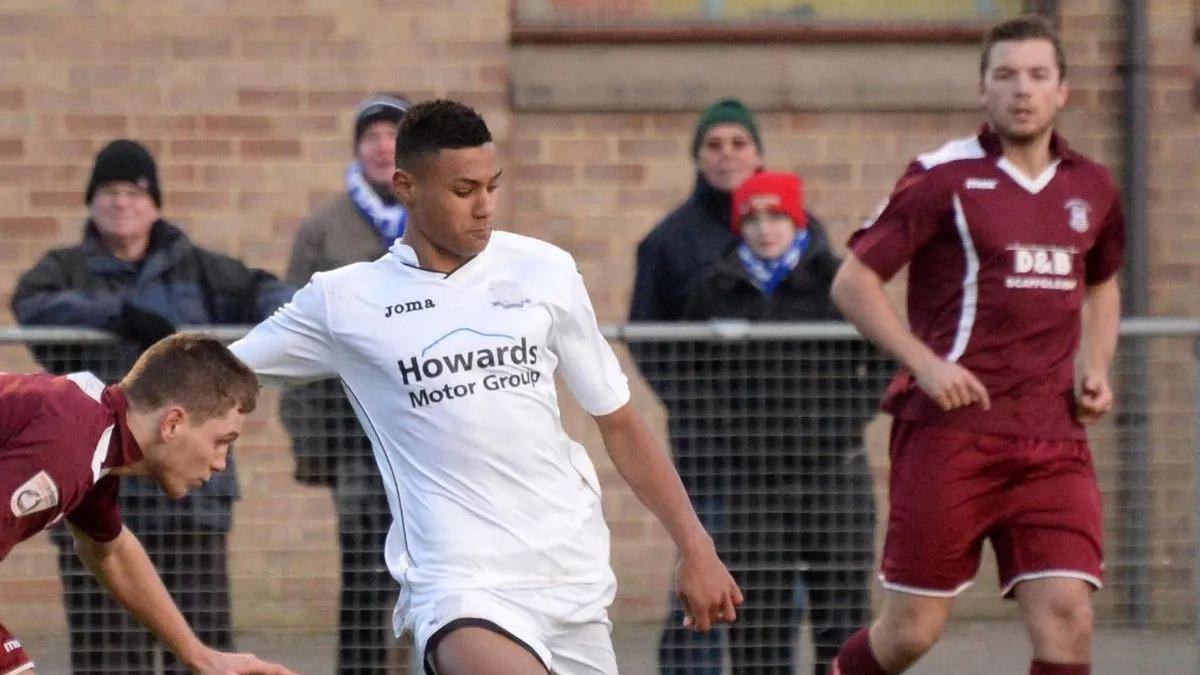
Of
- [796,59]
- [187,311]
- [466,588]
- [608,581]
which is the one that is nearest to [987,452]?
[608,581]

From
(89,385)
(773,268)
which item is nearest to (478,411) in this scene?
(89,385)

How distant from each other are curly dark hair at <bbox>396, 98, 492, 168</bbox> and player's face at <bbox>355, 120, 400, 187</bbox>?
1938mm

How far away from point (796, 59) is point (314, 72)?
6.83ft

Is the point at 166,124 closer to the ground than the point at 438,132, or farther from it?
farther from it

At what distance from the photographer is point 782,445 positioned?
6.67 metres

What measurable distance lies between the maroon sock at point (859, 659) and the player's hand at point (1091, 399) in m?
0.89

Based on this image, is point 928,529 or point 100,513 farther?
point 928,529

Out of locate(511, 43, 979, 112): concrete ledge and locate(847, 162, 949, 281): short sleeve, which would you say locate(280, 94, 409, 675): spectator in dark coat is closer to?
locate(847, 162, 949, 281): short sleeve

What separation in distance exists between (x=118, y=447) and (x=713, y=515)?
283 cm

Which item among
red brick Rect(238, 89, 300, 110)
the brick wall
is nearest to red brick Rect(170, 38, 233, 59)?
the brick wall

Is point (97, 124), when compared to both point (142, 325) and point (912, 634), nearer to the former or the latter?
point (142, 325)

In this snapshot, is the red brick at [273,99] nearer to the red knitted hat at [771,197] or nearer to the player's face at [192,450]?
the red knitted hat at [771,197]

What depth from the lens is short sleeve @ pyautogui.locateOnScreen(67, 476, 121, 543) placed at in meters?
4.43

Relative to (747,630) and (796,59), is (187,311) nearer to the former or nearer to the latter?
(747,630)
